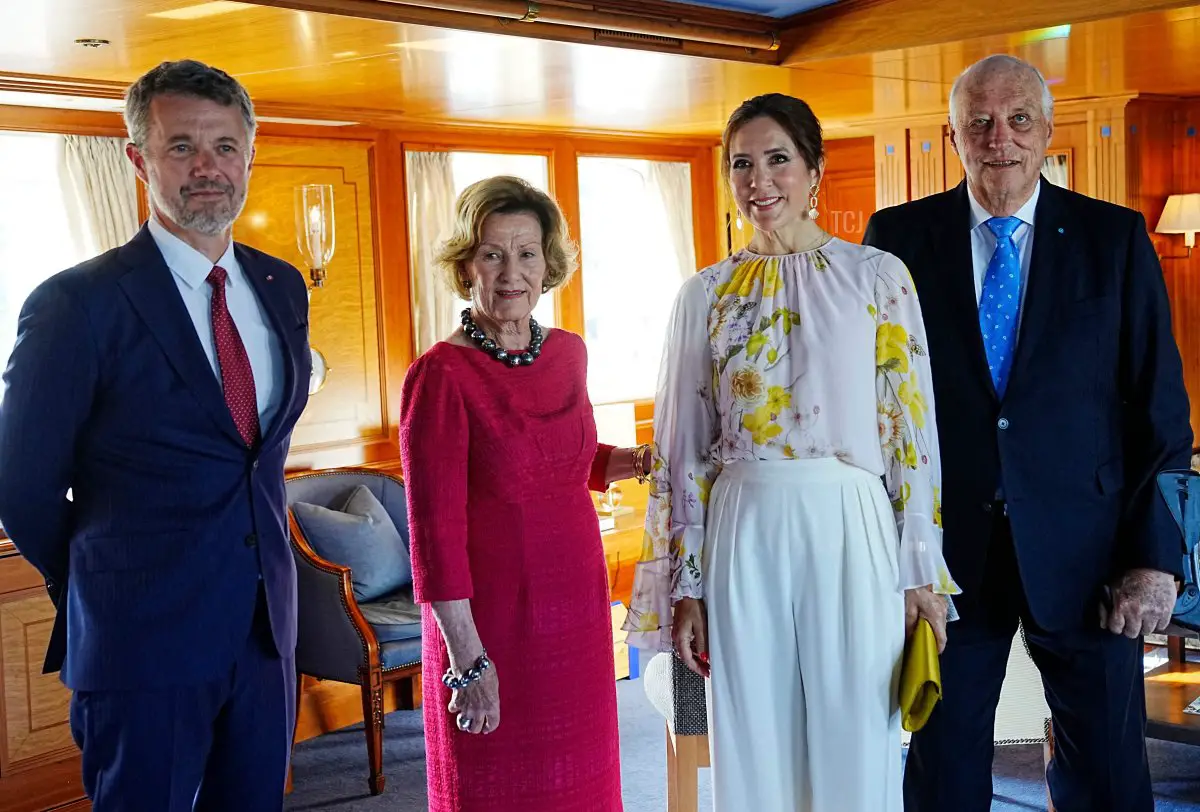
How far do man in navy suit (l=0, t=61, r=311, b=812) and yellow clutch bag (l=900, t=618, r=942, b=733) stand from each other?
111 cm

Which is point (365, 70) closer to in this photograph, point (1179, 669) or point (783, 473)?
point (783, 473)

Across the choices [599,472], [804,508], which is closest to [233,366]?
[599,472]

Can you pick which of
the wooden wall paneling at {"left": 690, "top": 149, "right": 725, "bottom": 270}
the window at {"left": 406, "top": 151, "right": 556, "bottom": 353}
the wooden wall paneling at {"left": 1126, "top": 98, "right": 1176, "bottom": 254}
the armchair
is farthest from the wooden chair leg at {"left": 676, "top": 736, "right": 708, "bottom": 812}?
the wooden wall paneling at {"left": 690, "top": 149, "right": 725, "bottom": 270}

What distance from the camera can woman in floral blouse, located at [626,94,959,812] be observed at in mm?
2262

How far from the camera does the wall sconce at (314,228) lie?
18.0 ft

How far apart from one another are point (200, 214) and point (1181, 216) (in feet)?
19.9

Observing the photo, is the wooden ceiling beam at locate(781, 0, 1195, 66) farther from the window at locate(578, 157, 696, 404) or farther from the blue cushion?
the window at locate(578, 157, 696, 404)

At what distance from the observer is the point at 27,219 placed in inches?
191

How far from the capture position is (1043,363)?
97.6 inches

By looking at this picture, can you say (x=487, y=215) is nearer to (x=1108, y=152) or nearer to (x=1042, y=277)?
(x=1042, y=277)

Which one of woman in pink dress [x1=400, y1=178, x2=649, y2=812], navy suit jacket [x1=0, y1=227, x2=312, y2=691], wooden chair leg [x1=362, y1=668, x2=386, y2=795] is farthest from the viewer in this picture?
wooden chair leg [x1=362, y1=668, x2=386, y2=795]

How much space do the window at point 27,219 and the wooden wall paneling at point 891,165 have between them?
14.5ft

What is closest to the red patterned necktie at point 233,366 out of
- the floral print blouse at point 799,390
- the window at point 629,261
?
the floral print blouse at point 799,390

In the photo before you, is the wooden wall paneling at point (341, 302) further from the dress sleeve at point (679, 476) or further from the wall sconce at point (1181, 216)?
the wall sconce at point (1181, 216)
